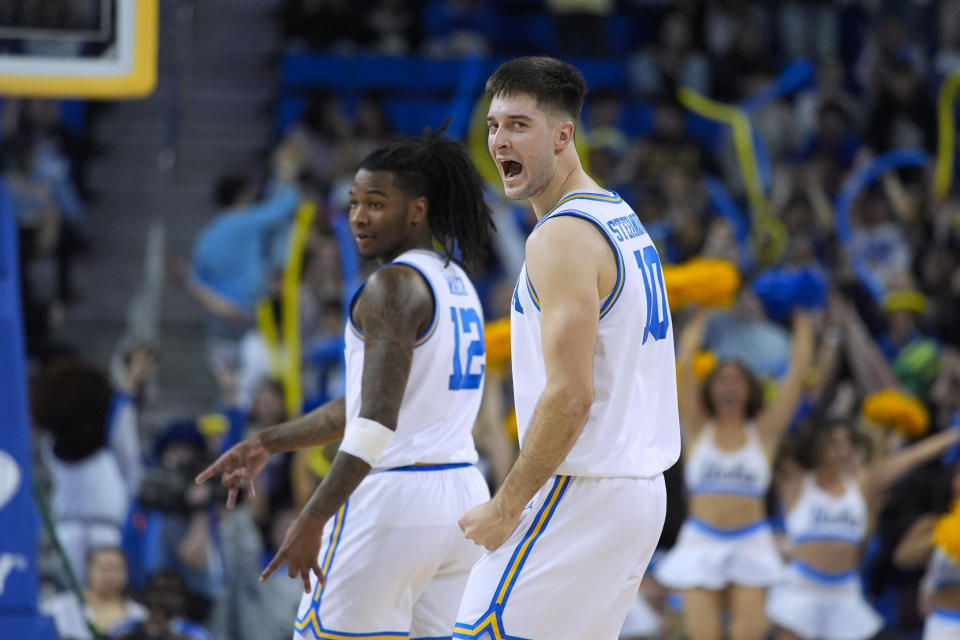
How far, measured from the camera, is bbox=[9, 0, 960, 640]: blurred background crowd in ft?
25.1

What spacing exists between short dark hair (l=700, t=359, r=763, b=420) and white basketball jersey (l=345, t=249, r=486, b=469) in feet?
11.4

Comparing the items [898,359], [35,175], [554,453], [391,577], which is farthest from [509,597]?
[35,175]

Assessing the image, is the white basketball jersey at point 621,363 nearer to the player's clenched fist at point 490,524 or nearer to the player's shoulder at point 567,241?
the player's shoulder at point 567,241

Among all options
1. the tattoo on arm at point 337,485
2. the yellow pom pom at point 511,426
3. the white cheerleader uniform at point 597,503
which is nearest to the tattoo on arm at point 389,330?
the tattoo on arm at point 337,485

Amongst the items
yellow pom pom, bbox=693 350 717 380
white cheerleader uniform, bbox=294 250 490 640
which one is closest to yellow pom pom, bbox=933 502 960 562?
yellow pom pom, bbox=693 350 717 380

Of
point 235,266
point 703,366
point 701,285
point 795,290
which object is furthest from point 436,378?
point 235,266

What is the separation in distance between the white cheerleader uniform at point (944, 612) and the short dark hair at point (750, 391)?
155 cm

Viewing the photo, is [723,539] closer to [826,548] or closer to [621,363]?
[826,548]

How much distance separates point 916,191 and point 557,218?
9.93 m

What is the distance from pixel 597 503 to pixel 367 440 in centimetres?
83

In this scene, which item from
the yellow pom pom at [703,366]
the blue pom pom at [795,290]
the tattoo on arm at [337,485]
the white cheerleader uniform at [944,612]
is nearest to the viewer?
the tattoo on arm at [337,485]

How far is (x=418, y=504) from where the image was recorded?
165 inches

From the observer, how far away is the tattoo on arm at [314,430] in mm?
4547

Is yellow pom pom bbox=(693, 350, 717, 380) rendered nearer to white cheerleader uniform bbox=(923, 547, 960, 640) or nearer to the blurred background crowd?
the blurred background crowd
